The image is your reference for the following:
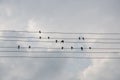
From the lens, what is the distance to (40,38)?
2578 centimetres

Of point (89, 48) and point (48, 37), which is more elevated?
point (48, 37)

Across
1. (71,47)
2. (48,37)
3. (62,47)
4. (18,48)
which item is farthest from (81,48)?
(18,48)

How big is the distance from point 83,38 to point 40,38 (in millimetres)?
7910

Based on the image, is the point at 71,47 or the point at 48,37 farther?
the point at 48,37

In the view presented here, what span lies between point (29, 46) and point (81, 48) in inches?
360

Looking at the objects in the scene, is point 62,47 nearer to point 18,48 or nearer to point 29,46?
point 29,46

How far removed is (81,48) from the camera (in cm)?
2503

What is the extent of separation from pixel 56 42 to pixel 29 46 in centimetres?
482

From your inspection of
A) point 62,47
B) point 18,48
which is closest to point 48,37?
point 62,47

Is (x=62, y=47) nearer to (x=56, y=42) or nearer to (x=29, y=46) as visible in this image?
(x=56, y=42)

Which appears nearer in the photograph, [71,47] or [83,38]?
[71,47]

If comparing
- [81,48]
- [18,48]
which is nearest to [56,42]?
[81,48]

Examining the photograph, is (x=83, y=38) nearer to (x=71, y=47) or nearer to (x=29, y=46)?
(x=71, y=47)

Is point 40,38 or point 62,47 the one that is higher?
point 40,38
